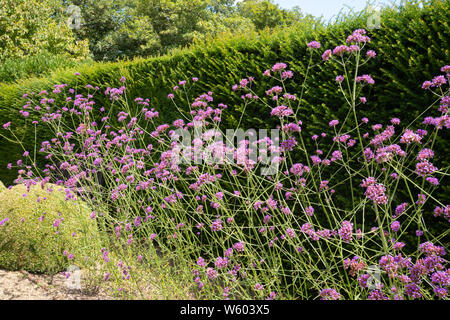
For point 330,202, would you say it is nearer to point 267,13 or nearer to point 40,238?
point 40,238

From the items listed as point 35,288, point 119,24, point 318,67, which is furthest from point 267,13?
point 35,288

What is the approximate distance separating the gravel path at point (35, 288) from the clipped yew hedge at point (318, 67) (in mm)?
2657

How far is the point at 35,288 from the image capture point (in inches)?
160

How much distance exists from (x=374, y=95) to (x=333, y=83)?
0.46m

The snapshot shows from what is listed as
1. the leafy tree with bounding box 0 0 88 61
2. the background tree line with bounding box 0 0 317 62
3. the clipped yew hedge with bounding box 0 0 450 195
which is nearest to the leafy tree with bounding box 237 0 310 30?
the background tree line with bounding box 0 0 317 62

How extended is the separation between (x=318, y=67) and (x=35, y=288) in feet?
13.6

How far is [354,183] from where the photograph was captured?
3428 millimetres

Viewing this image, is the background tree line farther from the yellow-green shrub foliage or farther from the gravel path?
the gravel path

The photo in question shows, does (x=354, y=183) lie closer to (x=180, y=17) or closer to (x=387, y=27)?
(x=387, y=27)

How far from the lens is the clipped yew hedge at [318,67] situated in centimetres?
300

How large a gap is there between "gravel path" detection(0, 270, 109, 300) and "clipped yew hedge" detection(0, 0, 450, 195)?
266cm

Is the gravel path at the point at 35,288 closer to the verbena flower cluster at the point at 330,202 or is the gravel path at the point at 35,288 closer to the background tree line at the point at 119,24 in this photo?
the verbena flower cluster at the point at 330,202

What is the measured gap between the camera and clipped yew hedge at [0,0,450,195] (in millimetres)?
3004
